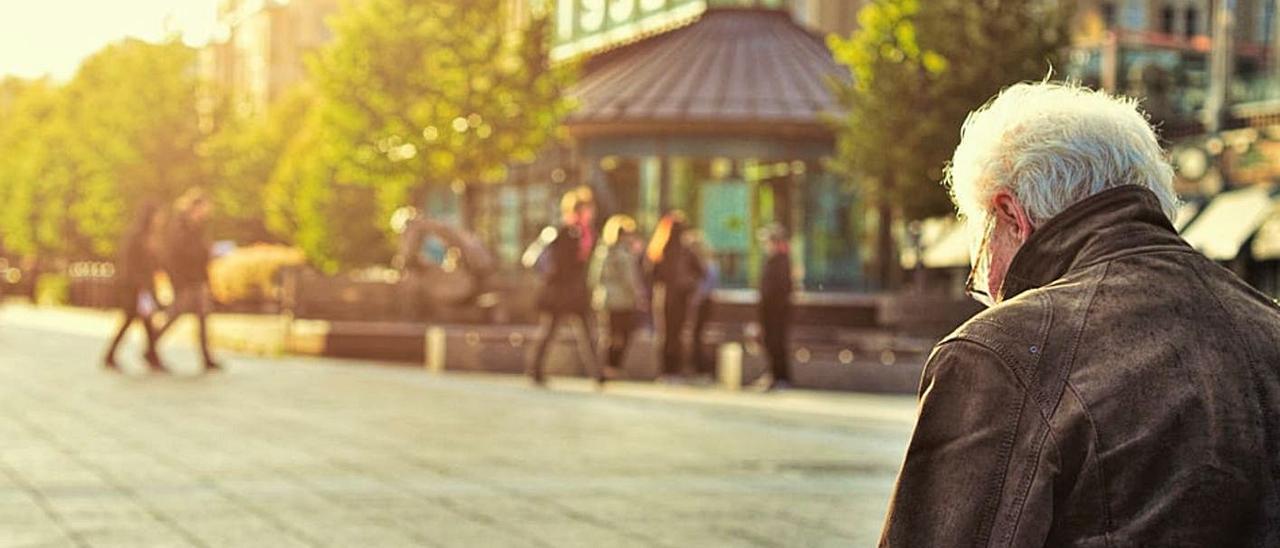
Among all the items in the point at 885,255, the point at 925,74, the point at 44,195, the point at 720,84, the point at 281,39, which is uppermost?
the point at 281,39

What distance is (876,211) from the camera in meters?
45.9

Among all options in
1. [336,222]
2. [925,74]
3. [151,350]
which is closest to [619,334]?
[151,350]

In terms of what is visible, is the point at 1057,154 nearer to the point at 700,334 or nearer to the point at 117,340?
the point at 117,340

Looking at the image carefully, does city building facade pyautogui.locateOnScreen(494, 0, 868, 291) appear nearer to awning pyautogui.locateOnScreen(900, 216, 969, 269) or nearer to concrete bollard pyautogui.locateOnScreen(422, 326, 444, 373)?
awning pyautogui.locateOnScreen(900, 216, 969, 269)

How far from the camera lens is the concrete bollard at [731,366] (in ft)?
69.7

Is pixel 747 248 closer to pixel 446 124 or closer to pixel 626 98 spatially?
pixel 626 98

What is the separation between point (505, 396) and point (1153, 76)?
1142 inches

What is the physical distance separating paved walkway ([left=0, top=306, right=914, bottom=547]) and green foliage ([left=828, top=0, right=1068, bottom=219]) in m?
6.79

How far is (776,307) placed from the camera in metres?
20.4

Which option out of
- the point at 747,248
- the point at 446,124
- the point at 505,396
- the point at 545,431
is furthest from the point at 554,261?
the point at 747,248

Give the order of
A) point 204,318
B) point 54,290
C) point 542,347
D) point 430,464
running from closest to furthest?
1. point 430,464
2. point 542,347
3. point 204,318
4. point 54,290

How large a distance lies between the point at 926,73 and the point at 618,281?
7198 mm

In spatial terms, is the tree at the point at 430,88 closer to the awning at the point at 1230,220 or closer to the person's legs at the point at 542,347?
the awning at the point at 1230,220

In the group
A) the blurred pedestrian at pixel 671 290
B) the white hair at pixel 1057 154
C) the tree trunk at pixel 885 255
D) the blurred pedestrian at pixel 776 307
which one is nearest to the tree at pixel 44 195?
the tree trunk at pixel 885 255
